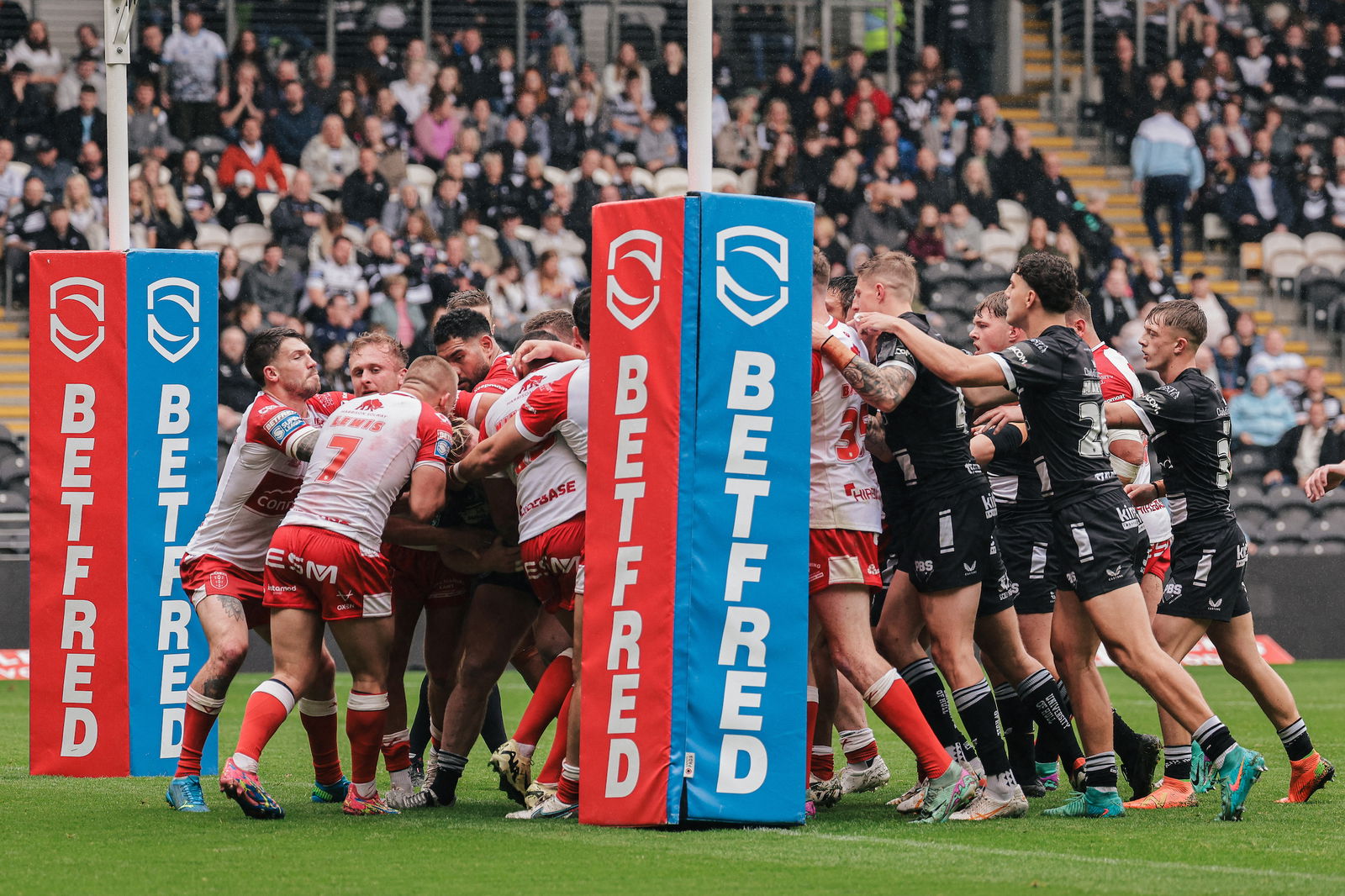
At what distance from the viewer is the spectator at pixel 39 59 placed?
20562mm

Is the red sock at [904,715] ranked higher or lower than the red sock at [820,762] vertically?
higher

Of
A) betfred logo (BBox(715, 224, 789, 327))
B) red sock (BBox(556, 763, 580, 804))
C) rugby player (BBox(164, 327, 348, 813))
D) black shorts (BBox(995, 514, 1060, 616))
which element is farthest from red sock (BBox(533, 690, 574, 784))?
black shorts (BBox(995, 514, 1060, 616))

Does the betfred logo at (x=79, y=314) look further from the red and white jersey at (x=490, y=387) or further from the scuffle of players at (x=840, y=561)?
the red and white jersey at (x=490, y=387)

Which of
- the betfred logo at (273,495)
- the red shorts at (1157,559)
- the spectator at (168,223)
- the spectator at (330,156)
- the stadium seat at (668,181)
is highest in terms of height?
the spectator at (330,156)

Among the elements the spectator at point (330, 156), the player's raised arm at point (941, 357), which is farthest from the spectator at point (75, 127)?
the player's raised arm at point (941, 357)

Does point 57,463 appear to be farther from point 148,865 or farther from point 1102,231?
point 1102,231

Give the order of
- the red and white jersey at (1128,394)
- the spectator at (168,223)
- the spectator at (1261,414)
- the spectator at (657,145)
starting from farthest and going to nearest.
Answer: the spectator at (657,145) → the spectator at (1261,414) → the spectator at (168,223) → the red and white jersey at (1128,394)

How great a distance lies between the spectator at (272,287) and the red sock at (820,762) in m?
11.0

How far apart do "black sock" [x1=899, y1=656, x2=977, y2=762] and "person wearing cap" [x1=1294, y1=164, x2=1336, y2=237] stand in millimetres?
16934

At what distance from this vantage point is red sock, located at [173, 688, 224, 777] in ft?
25.2

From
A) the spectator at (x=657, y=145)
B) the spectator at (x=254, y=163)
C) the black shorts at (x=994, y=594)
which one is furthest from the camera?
the spectator at (x=657, y=145)

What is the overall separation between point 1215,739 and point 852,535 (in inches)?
70.2

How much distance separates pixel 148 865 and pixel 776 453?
9.02 feet

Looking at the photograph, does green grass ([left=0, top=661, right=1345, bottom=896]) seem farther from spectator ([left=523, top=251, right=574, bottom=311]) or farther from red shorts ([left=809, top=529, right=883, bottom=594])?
spectator ([left=523, top=251, right=574, bottom=311])
